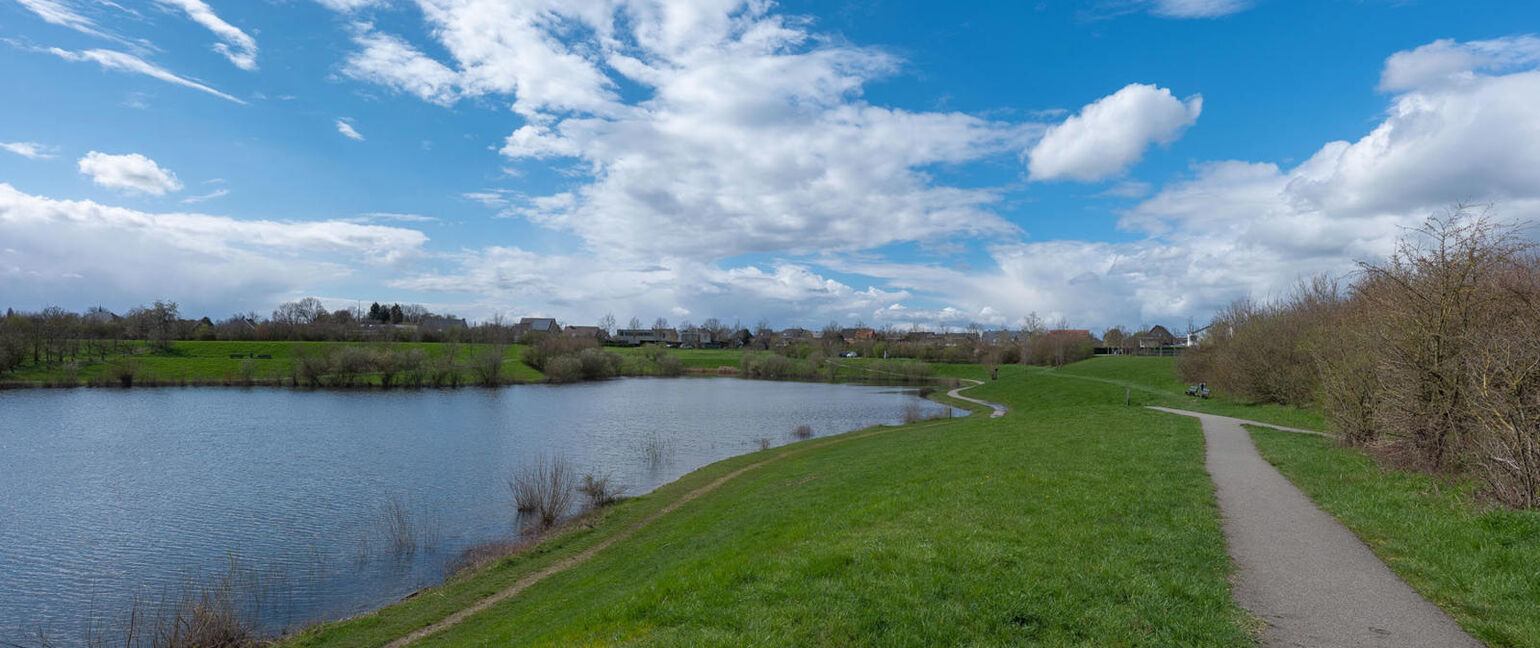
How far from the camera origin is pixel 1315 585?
24.9 feet

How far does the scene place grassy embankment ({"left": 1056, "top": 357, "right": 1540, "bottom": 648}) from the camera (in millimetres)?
6660

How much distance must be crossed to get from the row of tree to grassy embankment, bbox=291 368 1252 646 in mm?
3585

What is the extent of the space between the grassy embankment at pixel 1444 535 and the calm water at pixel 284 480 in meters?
16.9

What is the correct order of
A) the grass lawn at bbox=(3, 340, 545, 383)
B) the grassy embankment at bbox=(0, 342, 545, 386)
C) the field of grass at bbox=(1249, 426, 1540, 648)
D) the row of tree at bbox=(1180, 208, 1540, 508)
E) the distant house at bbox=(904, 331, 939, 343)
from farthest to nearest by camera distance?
the distant house at bbox=(904, 331, 939, 343) → the grass lawn at bbox=(3, 340, 545, 383) → the grassy embankment at bbox=(0, 342, 545, 386) → the row of tree at bbox=(1180, 208, 1540, 508) → the field of grass at bbox=(1249, 426, 1540, 648)

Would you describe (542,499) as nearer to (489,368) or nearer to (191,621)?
(191,621)

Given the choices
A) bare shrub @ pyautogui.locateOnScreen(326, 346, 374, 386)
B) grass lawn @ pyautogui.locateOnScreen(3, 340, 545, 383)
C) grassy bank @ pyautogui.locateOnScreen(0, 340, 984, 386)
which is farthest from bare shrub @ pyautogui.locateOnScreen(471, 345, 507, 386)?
bare shrub @ pyautogui.locateOnScreen(326, 346, 374, 386)

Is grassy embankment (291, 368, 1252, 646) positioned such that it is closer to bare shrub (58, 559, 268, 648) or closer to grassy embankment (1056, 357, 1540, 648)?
bare shrub (58, 559, 268, 648)

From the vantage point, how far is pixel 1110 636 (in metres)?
6.32

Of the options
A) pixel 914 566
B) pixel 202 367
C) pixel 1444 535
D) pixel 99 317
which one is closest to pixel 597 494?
pixel 914 566

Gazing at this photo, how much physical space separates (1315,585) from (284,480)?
29.5 m

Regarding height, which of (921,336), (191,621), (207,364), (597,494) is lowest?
(191,621)

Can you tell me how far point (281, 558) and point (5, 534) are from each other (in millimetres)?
8213

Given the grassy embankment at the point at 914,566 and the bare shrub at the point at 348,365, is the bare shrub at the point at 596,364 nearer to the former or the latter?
the bare shrub at the point at 348,365

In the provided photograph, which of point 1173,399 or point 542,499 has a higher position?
point 1173,399
